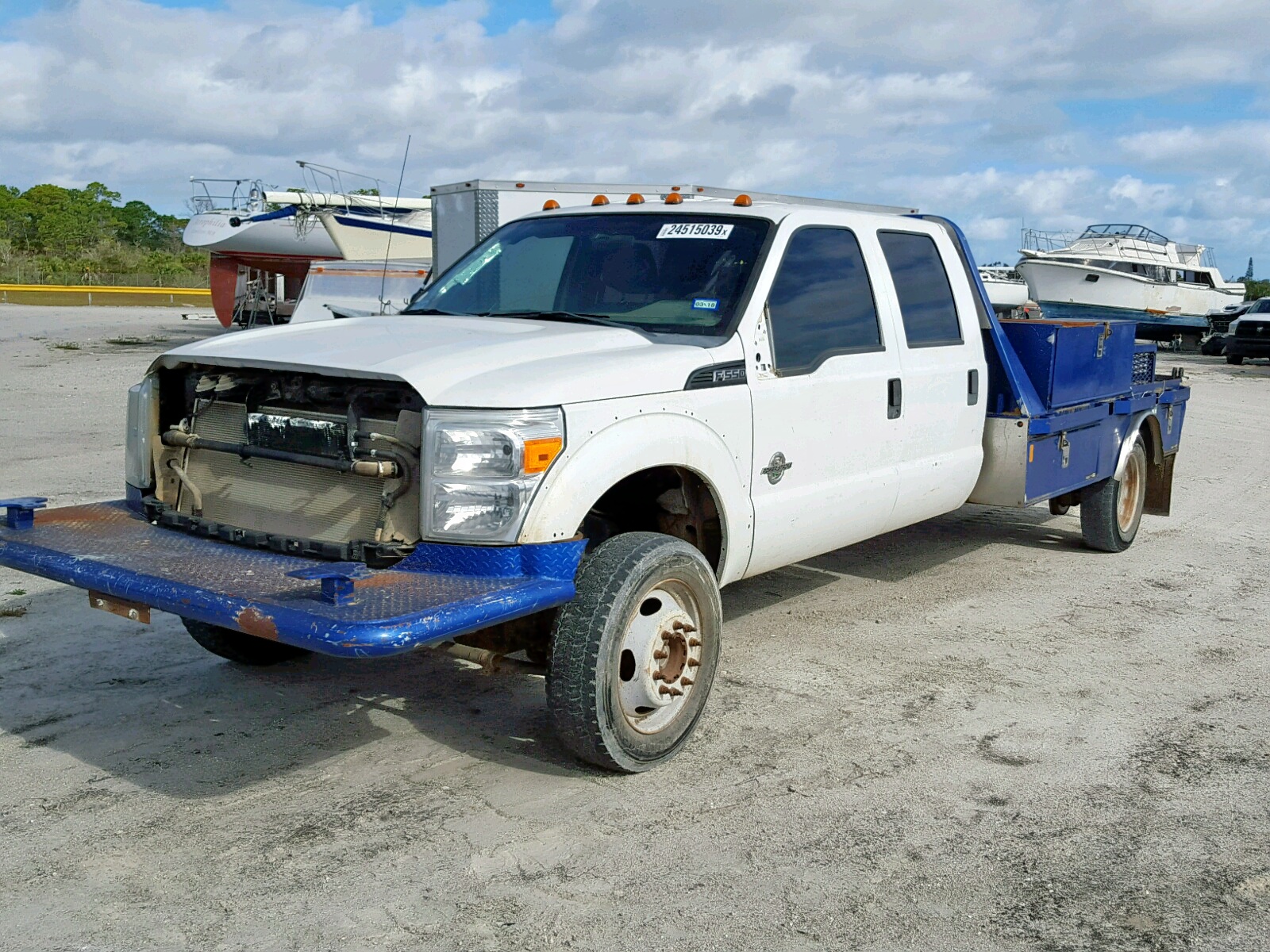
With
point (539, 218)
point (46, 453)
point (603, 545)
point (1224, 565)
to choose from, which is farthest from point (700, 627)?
point (46, 453)

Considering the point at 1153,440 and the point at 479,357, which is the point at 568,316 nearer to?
the point at 479,357

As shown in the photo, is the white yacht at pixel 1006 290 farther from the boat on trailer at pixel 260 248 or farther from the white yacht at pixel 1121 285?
the boat on trailer at pixel 260 248

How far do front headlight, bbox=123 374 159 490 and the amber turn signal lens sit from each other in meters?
1.69

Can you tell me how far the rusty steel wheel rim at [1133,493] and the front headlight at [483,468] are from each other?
5.51 m

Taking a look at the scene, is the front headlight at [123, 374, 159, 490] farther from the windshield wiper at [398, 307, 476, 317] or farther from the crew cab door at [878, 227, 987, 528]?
the crew cab door at [878, 227, 987, 528]

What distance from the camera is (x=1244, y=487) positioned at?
1088cm

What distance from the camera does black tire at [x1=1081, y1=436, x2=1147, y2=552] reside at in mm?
7922

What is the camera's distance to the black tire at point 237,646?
17.3 ft

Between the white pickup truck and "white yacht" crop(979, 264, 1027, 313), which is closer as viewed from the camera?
the white pickup truck

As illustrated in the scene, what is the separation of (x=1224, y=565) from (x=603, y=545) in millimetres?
5198

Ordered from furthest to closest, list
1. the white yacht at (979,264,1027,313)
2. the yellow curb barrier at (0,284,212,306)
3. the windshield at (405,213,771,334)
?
the yellow curb barrier at (0,284,212,306)
the white yacht at (979,264,1027,313)
the windshield at (405,213,771,334)

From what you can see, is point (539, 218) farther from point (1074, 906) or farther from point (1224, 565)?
point (1224, 565)

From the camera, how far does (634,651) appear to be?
430cm

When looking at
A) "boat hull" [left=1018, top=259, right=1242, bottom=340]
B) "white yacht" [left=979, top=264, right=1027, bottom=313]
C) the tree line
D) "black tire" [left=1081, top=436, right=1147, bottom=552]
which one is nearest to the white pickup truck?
"black tire" [left=1081, top=436, right=1147, bottom=552]
